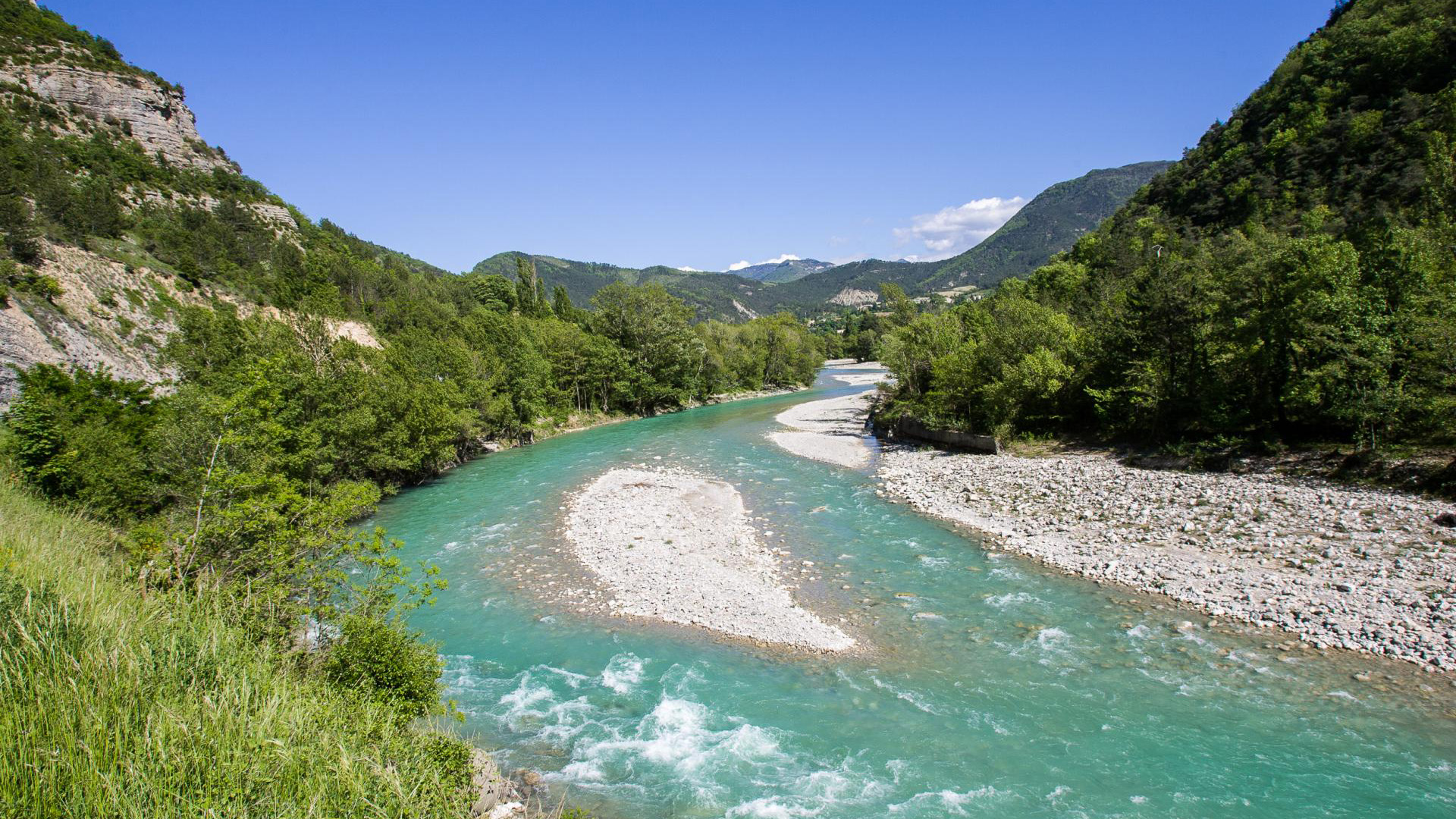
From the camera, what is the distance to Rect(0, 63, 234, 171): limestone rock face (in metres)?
57.6

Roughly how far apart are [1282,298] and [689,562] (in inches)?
1006

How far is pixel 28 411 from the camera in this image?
16438 millimetres

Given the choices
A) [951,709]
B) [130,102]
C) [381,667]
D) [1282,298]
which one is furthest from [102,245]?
[1282,298]

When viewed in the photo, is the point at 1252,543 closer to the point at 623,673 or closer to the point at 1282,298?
the point at 1282,298

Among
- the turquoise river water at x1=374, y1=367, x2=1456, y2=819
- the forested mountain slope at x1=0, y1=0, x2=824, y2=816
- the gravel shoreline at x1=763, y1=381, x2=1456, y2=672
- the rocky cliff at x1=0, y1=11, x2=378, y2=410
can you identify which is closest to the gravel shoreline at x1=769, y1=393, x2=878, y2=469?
the gravel shoreline at x1=763, y1=381, x2=1456, y2=672

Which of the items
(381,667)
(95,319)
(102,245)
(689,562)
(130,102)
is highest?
(130,102)

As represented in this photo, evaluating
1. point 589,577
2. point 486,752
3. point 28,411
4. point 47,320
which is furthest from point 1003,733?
point 47,320

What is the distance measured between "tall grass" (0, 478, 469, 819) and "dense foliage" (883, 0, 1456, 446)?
29.9 meters

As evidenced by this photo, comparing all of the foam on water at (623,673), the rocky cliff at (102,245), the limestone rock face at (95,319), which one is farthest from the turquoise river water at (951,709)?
the rocky cliff at (102,245)

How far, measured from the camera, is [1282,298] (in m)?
22.9

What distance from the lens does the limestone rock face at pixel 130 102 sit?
5762cm

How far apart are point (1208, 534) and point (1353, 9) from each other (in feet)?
275

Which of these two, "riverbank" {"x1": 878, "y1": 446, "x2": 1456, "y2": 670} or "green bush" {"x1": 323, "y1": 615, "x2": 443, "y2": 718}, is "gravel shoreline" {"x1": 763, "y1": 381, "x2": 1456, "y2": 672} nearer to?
"riverbank" {"x1": 878, "y1": 446, "x2": 1456, "y2": 670}

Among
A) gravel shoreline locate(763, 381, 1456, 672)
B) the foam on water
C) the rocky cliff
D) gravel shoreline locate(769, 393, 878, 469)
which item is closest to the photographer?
the foam on water
